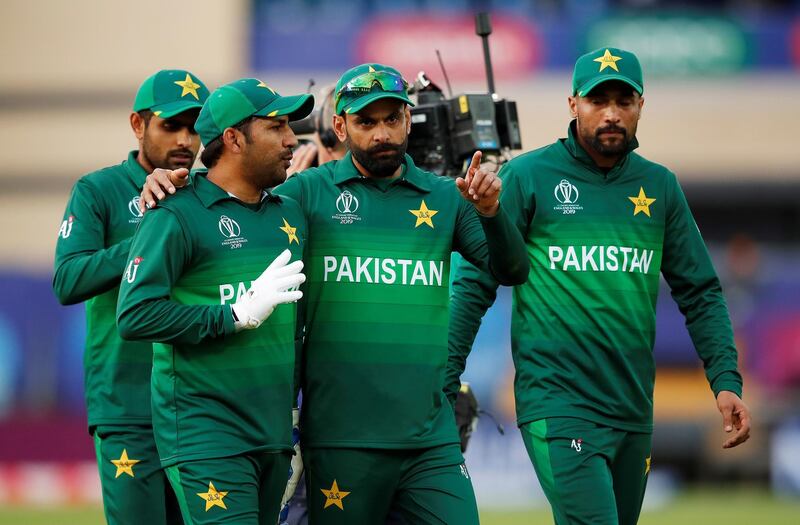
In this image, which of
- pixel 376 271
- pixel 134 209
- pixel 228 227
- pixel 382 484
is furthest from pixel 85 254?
pixel 382 484

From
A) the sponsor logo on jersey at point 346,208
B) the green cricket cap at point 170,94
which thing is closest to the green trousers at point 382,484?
the sponsor logo on jersey at point 346,208

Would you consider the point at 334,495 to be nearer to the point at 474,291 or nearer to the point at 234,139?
the point at 474,291

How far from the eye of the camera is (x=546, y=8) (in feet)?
87.4

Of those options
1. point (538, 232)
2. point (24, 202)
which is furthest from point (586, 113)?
point (24, 202)

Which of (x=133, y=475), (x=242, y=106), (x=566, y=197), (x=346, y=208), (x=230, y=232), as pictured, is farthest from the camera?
(x=566, y=197)

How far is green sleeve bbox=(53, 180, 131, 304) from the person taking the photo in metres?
6.44

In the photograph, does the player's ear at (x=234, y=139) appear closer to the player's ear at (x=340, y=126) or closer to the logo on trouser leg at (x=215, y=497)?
the player's ear at (x=340, y=126)

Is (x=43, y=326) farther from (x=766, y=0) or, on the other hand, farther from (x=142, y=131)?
(x=766, y=0)

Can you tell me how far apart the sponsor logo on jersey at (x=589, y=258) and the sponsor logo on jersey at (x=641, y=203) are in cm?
19

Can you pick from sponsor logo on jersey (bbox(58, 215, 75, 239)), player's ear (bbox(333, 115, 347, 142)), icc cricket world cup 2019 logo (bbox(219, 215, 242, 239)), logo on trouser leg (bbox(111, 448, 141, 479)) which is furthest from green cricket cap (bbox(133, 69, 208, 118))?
logo on trouser leg (bbox(111, 448, 141, 479))

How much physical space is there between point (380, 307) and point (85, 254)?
129 cm

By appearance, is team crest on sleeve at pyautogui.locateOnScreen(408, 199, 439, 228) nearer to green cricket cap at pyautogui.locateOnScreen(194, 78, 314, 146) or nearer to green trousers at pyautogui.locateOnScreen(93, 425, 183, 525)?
green cricket cap at pyautogui.locateOnScreen(194, 78, 314, 146)

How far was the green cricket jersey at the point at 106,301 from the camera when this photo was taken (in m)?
6.70

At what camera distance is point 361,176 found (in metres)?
6.43
